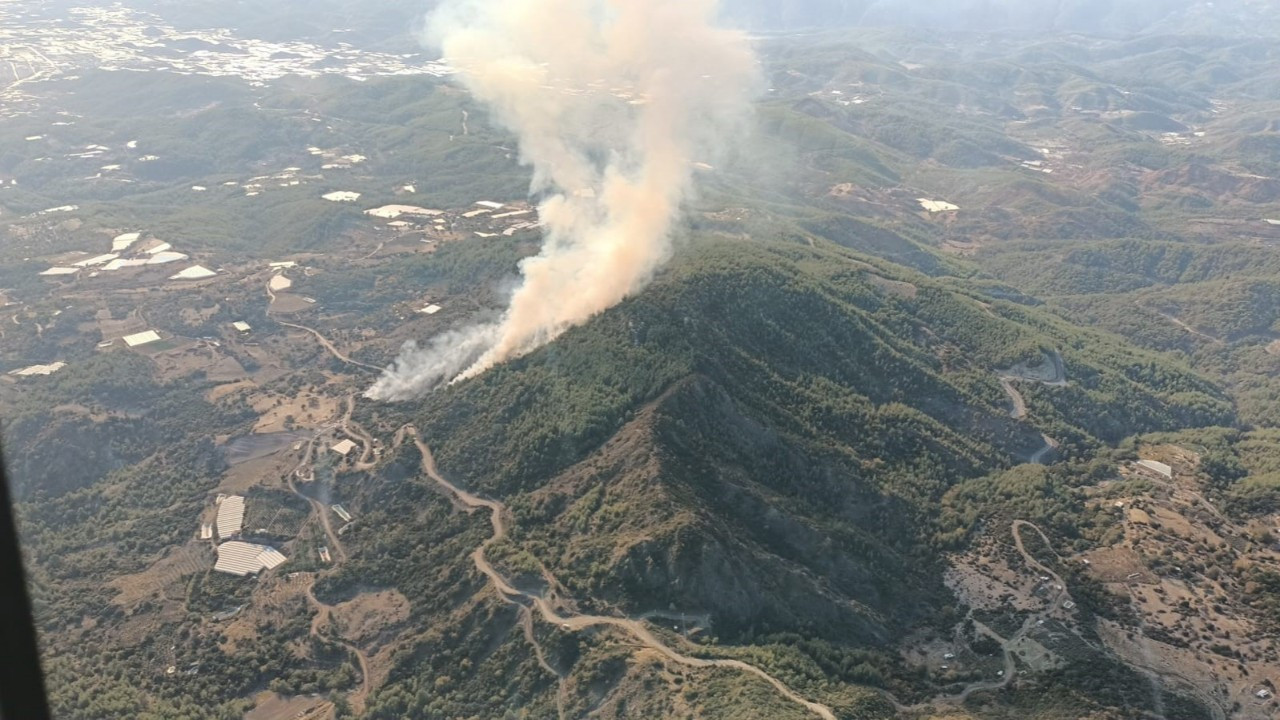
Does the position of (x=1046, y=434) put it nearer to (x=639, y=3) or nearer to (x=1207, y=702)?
(x=1207, y=702)

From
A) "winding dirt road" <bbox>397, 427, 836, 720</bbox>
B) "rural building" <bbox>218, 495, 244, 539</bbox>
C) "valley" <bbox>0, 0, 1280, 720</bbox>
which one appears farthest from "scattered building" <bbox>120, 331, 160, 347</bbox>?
"winding dirt road" <bbox>397, 427, 836, 720</bbox>

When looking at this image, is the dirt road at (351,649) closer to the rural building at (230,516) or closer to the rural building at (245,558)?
the rural building at (245,558)

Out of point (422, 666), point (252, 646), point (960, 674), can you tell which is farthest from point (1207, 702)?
point (252, 646)

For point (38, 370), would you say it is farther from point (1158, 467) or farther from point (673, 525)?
point (1158, 467)

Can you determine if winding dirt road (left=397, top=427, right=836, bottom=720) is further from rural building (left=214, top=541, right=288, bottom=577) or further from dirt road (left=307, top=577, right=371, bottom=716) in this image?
rural building (left=214, top=541, right=288, bottom=577)

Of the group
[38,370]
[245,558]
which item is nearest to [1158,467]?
[245,558]

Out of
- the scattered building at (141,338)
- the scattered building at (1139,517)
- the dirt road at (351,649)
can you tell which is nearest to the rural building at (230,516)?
the dirt road at (351,649)
